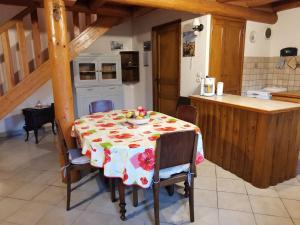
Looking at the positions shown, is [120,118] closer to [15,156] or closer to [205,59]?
[205,59]

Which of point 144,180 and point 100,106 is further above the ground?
point 100,106

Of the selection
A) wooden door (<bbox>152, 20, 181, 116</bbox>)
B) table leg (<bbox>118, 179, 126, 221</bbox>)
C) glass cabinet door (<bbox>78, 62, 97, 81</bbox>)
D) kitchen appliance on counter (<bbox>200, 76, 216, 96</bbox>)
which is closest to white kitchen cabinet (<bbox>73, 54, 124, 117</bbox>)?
glass cabinet door (<bbox>78, 62, 97, 81</bbox>)

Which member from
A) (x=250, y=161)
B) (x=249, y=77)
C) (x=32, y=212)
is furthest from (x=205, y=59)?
(x=32, y=212)

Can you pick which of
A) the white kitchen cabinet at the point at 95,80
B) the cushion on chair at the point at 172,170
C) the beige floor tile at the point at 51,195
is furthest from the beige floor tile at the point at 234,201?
the white kitchen cabinet at the point at 95,80

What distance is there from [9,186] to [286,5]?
500 cm

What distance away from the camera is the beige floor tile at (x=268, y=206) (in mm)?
2033

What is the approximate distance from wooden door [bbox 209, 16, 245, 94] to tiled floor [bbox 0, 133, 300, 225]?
1679mm

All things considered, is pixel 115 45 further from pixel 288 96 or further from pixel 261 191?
pixel 261 191

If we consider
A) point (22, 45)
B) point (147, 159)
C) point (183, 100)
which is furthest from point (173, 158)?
point (22, 45)

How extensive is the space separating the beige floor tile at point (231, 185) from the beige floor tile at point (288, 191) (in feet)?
1.25

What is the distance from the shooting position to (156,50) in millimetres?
4547

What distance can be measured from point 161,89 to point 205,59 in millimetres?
1374

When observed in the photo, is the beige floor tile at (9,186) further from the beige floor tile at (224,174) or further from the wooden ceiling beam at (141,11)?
the wooden ceiling beam at (141,11)

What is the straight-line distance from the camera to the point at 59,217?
6.52 ft
